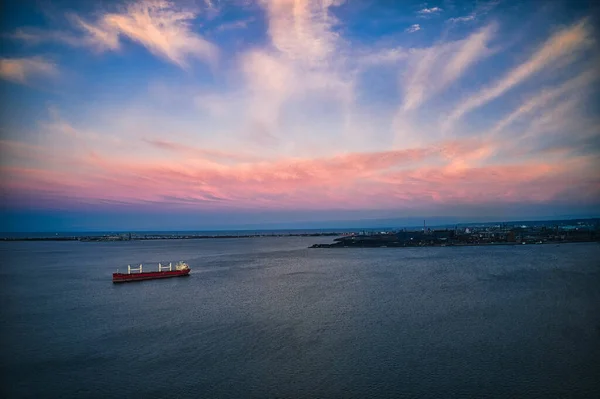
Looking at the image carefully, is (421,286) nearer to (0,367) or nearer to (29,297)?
(0,367)

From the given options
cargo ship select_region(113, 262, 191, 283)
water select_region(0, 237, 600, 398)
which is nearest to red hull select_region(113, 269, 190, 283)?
cargo ship select_region(113, 262, 191, 283)

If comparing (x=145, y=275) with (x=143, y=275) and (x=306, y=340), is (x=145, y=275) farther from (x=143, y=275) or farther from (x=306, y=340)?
(x=306, y=340)

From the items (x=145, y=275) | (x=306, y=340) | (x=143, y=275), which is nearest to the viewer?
(x=306, y=340)

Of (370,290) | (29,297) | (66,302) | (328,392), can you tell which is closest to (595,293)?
(370,290)

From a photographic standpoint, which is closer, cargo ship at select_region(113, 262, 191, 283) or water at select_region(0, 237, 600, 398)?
water at select_region(0, 237, 600, 398)

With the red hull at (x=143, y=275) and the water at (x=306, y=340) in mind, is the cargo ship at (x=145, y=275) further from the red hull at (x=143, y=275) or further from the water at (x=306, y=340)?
the water at (x=306, y=340)

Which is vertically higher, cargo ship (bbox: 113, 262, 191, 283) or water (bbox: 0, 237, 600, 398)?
cargo ship (bbox: 113, 262, 191, 283)

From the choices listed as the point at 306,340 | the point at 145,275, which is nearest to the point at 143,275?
the point at 145,275

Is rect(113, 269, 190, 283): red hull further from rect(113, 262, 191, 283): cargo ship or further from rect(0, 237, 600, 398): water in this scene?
rect(0, 237, 600, 398): water

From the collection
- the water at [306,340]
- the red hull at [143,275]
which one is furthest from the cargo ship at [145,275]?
the water at [306,340]
